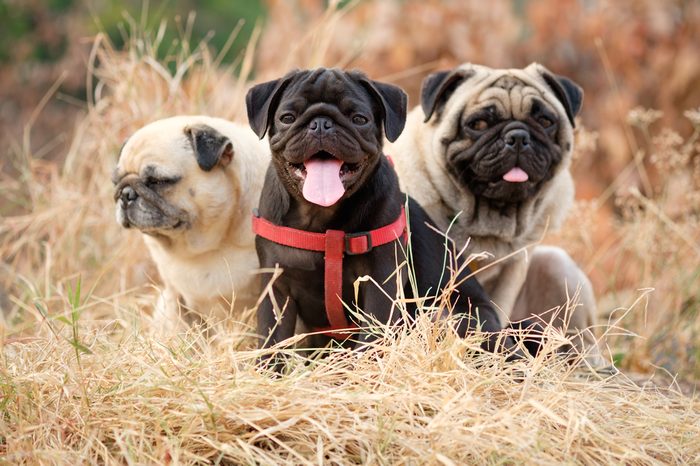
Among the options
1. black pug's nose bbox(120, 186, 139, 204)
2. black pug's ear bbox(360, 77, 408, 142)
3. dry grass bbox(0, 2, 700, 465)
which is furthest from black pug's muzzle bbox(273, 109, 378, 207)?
black pug's nose bbox(120, 186, 139, 204)

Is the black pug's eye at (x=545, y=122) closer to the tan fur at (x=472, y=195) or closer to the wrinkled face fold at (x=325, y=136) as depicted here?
the tan fur at (x=472, y=195)

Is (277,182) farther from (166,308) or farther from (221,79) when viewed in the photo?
(221,79)

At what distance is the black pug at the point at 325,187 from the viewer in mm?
3365

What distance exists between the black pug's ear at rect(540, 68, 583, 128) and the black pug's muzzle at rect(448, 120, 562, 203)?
239mm

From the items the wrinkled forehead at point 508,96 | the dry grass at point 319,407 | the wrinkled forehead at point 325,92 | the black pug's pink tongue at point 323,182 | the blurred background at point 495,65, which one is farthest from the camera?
the blurred background at point 495,65

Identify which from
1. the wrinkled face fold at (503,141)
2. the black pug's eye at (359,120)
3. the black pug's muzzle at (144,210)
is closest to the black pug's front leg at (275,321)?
the black pug's muzzle at (144,210)

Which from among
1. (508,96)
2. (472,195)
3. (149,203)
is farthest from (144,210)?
A: (508,96)

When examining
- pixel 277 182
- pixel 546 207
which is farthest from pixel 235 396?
pixel 546 207

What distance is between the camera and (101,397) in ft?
9.95

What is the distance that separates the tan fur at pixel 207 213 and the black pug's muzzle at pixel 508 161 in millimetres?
1051

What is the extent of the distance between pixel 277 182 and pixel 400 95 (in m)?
0.65

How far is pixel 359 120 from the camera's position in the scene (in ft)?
11.3

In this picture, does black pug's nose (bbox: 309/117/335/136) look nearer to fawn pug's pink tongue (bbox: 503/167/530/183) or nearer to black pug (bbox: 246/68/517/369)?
black pug (bbox: 246/68/517/369)

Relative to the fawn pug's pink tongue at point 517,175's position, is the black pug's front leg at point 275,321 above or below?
below
